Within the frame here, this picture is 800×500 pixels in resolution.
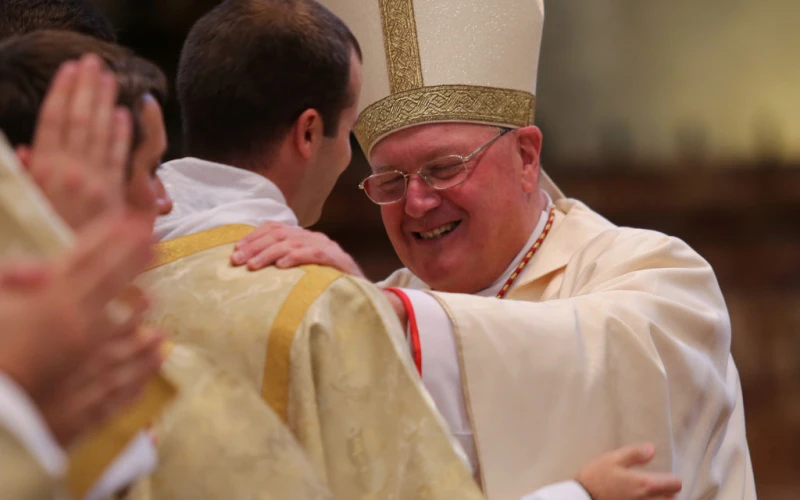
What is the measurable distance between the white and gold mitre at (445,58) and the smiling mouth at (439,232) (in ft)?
1.08

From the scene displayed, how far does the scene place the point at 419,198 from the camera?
11.5 ft

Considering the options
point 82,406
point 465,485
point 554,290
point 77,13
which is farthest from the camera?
point 554,290

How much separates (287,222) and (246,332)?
0.92 feet

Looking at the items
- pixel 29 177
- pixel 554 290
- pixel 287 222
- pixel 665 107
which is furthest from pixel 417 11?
pixel 665 107

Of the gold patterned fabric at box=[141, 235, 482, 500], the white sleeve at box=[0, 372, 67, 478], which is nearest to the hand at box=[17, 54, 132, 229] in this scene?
the white sleeve at box=[0, 372, 67, 478]

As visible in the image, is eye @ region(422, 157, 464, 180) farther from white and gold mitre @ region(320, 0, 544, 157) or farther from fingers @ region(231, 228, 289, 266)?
fingers @ region(231, 228, 289, 266)

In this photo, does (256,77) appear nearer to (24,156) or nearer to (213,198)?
(213,198)

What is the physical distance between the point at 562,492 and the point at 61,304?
1580 mm

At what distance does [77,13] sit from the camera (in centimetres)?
306

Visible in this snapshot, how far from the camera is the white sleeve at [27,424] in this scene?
1.14m

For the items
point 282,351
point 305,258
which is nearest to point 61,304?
point 282,351

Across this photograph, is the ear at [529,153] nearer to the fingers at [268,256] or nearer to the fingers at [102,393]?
the fingers at [268,256]

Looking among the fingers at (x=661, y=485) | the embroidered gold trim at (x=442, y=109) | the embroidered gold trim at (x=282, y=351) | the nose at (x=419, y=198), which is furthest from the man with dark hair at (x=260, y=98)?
the embroidered gold trim at (x=442, y=109)

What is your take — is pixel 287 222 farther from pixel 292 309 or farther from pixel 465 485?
pixel 465 485
